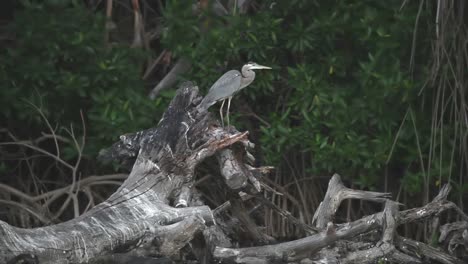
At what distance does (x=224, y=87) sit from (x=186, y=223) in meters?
1.35

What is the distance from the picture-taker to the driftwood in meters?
3.84

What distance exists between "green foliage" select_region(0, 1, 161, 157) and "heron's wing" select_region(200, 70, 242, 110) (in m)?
1.01

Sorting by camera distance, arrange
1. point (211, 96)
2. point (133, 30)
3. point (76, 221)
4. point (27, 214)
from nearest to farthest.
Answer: point (76, 221) < point (211, 96) < point (27, 214) < point (133, 30)

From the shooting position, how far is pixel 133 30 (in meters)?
7.07

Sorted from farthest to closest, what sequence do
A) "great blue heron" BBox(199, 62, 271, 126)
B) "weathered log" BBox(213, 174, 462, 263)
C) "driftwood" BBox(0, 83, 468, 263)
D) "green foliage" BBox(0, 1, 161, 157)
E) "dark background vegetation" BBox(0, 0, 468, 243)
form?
1. "green foliage" BBox(0, 1, 161, 157)
2. "dark background vegetation" BBox(0, 0, 468, 243)
3. "great blue heron" BBox(199, 62, 271, 126)
4. "weathered log" BBox(213, 174, 462, 263)
5. "driftwood" BBox(0, 83, 468, 263)

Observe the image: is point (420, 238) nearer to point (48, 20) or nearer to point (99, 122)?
point (99, 122)

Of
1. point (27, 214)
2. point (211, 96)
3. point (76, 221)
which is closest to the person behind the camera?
point (76, 221)

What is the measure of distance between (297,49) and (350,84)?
39cm

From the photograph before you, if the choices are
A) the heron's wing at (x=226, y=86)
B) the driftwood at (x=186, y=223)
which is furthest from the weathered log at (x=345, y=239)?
the heron's wing at (x=226, y=86)

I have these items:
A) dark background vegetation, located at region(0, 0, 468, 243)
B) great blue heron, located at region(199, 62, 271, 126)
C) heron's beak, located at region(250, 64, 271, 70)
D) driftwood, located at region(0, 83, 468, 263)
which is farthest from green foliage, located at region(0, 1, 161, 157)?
driftwood, located at region(0, 83, 468, 263)

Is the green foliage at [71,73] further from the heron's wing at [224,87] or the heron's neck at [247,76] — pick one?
the heron's wing at [224,87]

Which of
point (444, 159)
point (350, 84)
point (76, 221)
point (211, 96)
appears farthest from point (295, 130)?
point (76, 221)

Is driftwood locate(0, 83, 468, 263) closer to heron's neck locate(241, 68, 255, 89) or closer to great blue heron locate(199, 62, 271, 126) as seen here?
great blue heron locate(199, 62, 271, 126)

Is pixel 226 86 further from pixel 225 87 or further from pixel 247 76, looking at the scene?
pixel 247 76
